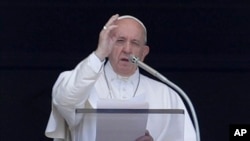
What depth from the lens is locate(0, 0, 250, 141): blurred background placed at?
245 inches

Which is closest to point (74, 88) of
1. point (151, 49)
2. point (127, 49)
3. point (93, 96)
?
point (93, 96)

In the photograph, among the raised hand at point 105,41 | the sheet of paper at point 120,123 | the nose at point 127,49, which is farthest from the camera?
the nose at point 127,49

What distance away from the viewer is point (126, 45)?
16.5 ft

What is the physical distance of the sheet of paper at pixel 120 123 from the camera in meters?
4.50

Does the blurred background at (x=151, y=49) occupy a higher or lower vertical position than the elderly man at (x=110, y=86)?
higher

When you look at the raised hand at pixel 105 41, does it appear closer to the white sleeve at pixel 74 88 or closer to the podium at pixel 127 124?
the white sleeve at pixel 74 88

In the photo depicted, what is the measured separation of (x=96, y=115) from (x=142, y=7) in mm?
1715

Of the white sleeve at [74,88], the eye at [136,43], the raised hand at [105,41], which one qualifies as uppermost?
the eye at [136,43]

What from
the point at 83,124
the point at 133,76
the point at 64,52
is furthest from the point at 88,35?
the point at 83,124

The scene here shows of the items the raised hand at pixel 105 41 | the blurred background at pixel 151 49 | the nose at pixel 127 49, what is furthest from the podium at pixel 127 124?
the blurred background at pixel 151 49

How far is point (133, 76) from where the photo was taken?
17.5 ft

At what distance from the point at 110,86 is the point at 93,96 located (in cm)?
26

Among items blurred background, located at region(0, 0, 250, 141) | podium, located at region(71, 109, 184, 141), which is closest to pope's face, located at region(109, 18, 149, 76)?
podium, located at region(71, 109, 184, 141)

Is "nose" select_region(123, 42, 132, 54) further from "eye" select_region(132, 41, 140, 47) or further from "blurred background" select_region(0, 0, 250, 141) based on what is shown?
"blurred background" select_region(0, 0, 250, 141)
